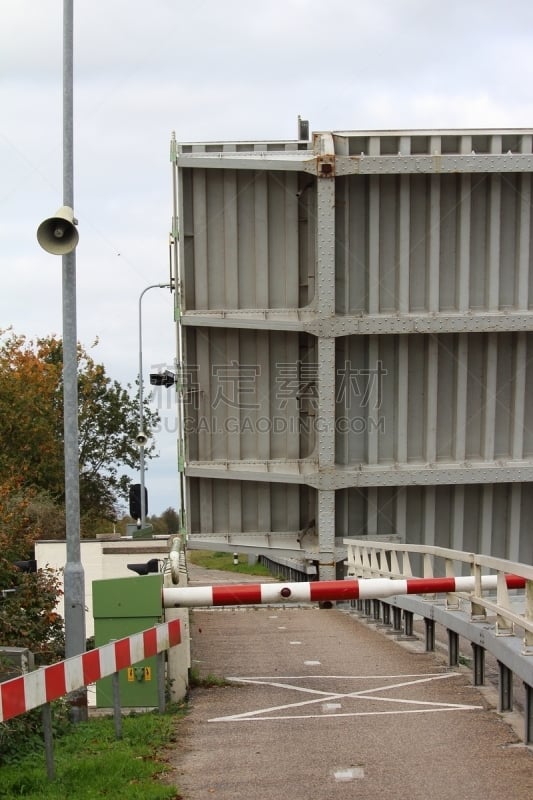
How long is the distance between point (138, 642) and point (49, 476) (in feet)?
89.4

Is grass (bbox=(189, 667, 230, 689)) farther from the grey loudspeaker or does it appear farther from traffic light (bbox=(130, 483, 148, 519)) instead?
traffic light (bbox=(130, 483, 148, 519))

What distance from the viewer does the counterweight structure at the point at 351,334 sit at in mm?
13406

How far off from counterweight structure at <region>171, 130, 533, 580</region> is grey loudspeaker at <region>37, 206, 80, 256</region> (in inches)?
195

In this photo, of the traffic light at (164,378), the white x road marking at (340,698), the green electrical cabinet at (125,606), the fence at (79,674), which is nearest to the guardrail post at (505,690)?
the white x road marking at (340,698)

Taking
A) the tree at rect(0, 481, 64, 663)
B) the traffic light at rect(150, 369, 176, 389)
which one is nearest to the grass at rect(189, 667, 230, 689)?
the tree at rect(0, 481, 64, 663)

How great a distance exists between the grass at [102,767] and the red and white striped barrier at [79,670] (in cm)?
43

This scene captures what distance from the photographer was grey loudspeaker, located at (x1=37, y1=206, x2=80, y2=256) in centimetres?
841

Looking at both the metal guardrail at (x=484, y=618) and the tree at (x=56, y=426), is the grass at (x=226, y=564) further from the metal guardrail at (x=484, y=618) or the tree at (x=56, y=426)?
the metal guardrail at (x=484, y=618)

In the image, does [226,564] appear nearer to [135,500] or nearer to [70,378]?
[135,500]

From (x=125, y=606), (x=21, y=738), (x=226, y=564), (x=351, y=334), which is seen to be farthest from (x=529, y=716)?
(x=226, y=564)

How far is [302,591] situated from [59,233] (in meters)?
3.46

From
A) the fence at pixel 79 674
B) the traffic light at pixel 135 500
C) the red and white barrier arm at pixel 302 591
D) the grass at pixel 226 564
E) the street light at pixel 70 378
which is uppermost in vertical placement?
the street light at pixel 70 378

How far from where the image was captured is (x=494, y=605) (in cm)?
790

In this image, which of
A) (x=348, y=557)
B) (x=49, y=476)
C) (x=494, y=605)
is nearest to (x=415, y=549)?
(x=494, y=605)
